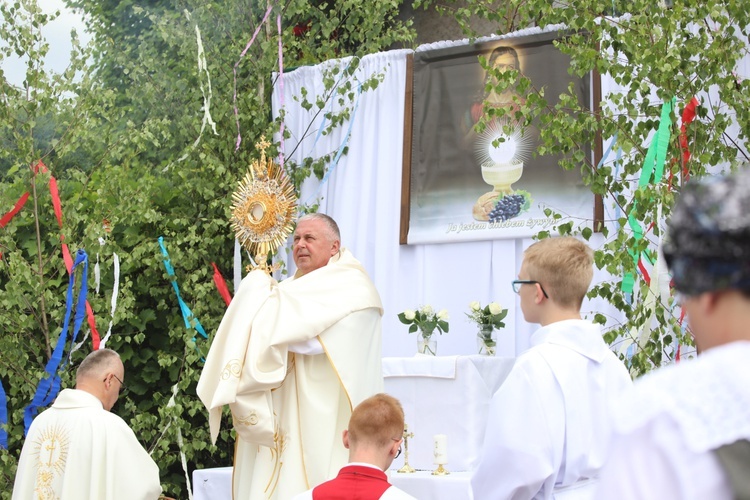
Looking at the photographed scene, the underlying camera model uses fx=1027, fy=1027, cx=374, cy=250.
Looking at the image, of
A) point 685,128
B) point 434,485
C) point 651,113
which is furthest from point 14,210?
point 685,128

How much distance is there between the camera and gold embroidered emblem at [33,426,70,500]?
4957 mm

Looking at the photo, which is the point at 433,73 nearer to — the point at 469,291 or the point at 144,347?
the point at 469,291

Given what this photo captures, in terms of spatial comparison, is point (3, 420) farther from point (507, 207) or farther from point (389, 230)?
point (507, 207)

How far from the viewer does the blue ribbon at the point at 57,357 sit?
6.48 m

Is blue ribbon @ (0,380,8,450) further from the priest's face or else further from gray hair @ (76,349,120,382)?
the priest's face

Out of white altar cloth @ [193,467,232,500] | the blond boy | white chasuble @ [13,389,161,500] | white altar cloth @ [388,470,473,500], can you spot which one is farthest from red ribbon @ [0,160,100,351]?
the blond boy

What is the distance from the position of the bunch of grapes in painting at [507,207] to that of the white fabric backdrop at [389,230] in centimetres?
17

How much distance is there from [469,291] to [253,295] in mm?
2680

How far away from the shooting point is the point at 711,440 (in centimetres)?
117

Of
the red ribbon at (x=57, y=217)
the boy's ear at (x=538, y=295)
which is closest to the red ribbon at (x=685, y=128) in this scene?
the boy's ear at (x=538, y=295)

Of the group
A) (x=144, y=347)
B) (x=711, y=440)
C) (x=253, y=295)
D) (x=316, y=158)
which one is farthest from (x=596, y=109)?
(x=711, y=440)

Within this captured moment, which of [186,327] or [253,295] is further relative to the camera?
[186,327]

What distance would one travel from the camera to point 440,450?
197 inches

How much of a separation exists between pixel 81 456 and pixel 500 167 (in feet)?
12.0
